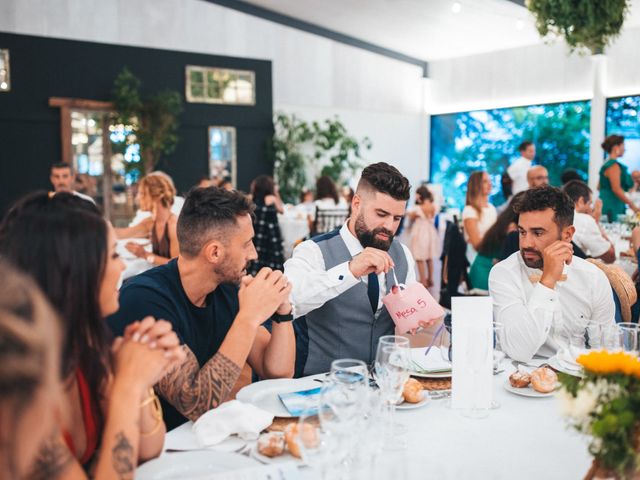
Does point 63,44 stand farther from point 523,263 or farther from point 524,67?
point 523,263

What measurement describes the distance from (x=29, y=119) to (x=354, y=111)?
22.2ft

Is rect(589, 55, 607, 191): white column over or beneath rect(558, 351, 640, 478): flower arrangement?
over

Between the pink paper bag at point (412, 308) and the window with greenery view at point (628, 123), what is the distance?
390 inches

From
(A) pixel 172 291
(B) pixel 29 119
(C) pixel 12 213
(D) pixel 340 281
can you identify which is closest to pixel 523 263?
(D) pixel 340 281

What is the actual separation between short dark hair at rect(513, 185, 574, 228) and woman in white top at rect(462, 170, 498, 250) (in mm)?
3179

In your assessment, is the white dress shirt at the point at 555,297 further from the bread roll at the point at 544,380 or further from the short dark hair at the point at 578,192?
the short dark hair at the point at 578,192

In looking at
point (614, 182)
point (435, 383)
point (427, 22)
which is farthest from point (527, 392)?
point (427, 22)

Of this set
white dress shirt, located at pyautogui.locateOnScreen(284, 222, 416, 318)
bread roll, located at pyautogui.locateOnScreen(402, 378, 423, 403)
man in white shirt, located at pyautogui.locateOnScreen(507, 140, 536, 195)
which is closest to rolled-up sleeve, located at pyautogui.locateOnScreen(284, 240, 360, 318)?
white dress shirt, located at pyautogui.locateOnScreen(284, 222, 416, 318)

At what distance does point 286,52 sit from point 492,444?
39.7 feet

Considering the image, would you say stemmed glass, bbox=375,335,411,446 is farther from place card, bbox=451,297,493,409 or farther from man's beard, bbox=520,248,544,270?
man's beard, bbox=520,248,544,270

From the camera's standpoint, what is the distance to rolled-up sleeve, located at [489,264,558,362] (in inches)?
86.5

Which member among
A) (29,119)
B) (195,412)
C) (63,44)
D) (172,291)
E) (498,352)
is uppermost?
(63,44)

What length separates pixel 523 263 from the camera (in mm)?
2631

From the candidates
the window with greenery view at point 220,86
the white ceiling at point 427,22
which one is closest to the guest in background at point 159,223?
the window with greenery view at point 220,86
